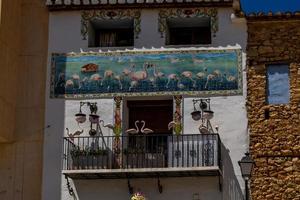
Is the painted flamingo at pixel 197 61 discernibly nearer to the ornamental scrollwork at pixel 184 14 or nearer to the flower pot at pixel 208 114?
the ornamental scrollwork at pixel 184 14

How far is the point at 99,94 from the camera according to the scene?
21.0 m

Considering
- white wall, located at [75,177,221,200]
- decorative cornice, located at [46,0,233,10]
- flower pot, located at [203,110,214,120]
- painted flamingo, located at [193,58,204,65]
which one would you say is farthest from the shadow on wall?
decorative cornice, located at [46,0,233,10]

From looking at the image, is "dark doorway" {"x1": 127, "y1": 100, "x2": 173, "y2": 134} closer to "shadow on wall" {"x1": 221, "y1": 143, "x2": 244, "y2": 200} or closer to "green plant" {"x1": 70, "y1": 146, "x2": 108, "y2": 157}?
"green plant" {"x1": 70, "y1": 146, "x2": 108, "y2": 157}

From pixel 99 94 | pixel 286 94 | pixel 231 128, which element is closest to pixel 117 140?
pixel 99 94

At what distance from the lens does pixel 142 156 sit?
20188 millimetres

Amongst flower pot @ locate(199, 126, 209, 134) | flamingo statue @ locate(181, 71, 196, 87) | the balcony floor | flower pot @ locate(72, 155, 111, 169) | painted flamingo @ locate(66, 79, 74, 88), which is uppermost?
flamingo statue @ locate(181, 71, 196, 87)

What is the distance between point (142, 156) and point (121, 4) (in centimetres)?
359

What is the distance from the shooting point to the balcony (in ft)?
65.2

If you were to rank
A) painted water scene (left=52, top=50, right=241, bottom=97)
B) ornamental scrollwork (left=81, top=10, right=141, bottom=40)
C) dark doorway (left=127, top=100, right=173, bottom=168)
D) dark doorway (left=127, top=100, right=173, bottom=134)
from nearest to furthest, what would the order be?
dark doorway (left=127, top=100, right=173, bottom=168), painted water scene (left=52, top=50, right=241, bottom=97), dark doorway (left=127, top=100, right=173, bottom=134), ornamental scrollwork (left=81, top=10, right=141, bottom=40)

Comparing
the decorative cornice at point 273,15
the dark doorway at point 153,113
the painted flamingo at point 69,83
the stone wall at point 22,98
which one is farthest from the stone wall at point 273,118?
the stone wall at point 22,98

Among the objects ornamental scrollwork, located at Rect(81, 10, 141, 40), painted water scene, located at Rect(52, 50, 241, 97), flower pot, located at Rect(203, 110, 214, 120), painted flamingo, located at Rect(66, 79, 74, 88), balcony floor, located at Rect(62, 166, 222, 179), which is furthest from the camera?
ornamental scrollwork, located at Rect(81, 10, 141, 40)

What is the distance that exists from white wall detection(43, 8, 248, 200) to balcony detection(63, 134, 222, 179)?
27cm

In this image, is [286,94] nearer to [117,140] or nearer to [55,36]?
[117,140]

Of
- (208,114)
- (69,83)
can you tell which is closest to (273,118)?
(208,114)
